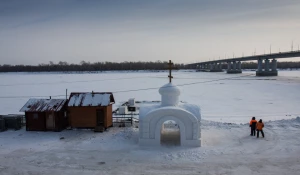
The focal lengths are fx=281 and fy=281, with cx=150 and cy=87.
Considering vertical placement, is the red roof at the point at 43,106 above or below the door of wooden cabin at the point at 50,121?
above

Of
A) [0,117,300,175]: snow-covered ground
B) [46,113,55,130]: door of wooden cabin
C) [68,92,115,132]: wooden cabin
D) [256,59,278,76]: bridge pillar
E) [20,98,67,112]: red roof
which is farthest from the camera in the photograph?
[256,59,278,76]: bridge pillar

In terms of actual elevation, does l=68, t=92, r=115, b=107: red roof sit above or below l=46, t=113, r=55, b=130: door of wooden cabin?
above

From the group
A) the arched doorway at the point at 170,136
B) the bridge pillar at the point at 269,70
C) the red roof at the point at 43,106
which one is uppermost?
the bridge pillar at the point at 269,70

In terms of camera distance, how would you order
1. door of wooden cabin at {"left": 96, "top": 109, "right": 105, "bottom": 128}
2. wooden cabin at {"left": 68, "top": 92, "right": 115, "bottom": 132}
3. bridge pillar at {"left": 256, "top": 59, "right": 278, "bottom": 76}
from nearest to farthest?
1. wooden cabin at {"left": 68, "top": 92, "right": 115, "bottom": 132}
2. door of wooden cabin at {"left": 96, "top": 109, "right": 105, "bottom": 128}
3. bridge pillar at {"left": 256, "top": 59, "right": 278, "bottom": 76}

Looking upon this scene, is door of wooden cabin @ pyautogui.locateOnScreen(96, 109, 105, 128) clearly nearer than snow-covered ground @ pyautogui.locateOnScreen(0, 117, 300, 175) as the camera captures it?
No

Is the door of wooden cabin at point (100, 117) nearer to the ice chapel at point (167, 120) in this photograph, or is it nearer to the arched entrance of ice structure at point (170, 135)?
the arched entrance of ice structure at point (170, 135)

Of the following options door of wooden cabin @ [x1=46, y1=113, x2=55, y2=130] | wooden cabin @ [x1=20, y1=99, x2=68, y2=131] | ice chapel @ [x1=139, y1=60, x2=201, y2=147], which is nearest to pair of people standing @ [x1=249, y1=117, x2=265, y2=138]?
ice chapel @ [x1=139, y1=60, x2=201, y2=147]

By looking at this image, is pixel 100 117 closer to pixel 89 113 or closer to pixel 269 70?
pixel 89 113

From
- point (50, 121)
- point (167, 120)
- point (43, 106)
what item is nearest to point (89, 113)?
point (50, 121)

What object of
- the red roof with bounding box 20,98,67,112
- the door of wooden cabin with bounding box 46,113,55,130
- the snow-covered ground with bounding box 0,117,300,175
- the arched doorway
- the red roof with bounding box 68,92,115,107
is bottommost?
the snow-covered ground with bounding box 0,117,300,175

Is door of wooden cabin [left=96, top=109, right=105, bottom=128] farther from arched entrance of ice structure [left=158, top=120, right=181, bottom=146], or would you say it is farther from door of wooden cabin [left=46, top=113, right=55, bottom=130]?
arched entrance of ice structure [left=158, top=120, right=181, bottom=146]

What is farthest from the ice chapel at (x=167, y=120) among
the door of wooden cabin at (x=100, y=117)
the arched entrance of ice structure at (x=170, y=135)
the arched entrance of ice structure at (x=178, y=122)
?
the door of wooden cabin at (x=100, y=117)

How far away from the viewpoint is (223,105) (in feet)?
101

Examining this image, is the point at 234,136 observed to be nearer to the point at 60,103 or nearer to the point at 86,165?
the point at 86,165
